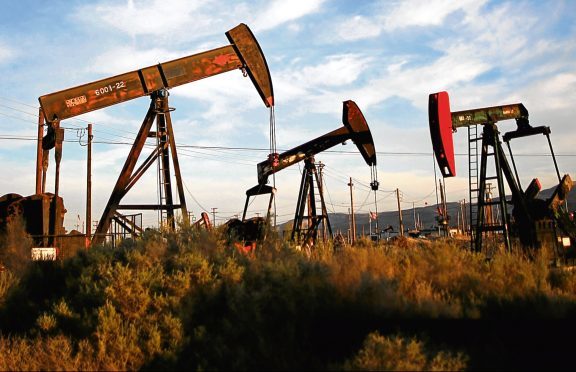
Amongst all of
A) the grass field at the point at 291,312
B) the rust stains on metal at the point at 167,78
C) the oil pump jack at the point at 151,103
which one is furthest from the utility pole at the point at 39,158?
the grass field at the point at 291,312

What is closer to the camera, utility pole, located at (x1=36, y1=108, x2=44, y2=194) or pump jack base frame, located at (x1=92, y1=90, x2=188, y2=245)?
pump jack base frame, located at (x1=92, y1=90, x2=188, y2=245)

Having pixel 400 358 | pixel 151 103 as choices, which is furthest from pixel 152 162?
pixel 400 358

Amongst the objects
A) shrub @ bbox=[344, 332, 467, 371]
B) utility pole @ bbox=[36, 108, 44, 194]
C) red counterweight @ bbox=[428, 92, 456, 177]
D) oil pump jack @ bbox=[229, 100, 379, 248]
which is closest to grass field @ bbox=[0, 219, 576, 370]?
shrub @ bbox=[344, 332, 467, 371]

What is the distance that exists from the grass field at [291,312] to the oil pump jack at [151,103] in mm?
6868

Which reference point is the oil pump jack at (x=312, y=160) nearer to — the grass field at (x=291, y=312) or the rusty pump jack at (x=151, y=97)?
the rusty pump jack at (x=151, y=97)

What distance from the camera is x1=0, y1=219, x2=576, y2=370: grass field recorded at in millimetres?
5227

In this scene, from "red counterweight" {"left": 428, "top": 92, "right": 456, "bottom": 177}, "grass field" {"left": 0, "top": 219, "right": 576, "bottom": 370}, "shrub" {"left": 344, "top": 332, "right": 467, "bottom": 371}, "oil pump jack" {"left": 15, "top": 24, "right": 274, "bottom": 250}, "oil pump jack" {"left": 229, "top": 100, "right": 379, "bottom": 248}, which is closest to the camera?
"shrub" {"left": 344, "top": 332, "right": 467, "bottom": 371}

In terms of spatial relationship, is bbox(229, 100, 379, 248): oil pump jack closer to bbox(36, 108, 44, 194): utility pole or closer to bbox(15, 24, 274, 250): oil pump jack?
bbox(15, 24, 274, 250): oil pump jack

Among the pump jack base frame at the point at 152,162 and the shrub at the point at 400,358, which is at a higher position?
the pump jack base frame at the point at 152,162

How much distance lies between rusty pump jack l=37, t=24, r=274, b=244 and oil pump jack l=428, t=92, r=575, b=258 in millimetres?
A: 6327

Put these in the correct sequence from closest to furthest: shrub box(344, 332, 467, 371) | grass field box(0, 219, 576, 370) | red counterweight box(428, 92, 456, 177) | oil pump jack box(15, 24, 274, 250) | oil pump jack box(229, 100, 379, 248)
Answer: shrub box(344, 332, 467, 371), grass field box(0, 219, 576, 370), red counterweight box(428, 92, 456, 177), oil pump jack box(15, 24, 274, 250), oil pump jack box(229, 100, 379, 248)

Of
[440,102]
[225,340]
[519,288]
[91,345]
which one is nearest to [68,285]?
[91,345]

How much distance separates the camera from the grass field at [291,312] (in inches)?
206

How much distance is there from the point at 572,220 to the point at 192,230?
10475 millimetres
